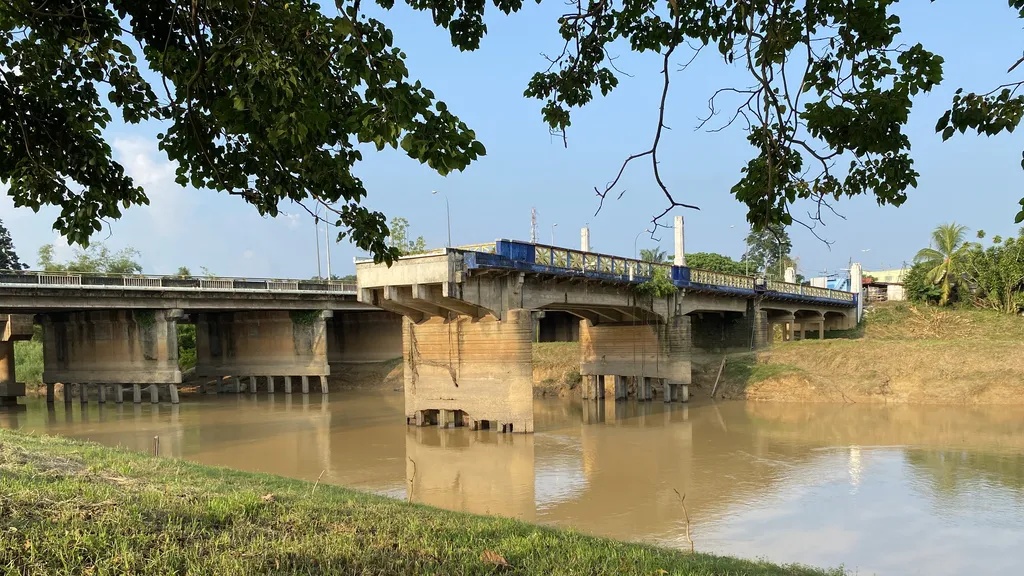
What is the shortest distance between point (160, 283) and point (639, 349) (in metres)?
24.3

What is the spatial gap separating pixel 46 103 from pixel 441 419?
840 inches

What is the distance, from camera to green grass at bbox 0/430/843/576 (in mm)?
4863

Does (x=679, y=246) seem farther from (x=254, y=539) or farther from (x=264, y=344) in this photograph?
(x=254, y=539)

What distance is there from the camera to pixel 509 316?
24000 mm

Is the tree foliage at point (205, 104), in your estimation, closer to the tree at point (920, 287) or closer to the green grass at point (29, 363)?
the green grass at point (29, 363)

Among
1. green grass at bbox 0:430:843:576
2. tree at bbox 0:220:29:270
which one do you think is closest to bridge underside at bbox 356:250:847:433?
green grass at bbox 0:430:843:576

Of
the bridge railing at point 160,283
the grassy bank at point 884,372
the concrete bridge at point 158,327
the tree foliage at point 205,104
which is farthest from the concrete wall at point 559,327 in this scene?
the tree foliage at point 205,104

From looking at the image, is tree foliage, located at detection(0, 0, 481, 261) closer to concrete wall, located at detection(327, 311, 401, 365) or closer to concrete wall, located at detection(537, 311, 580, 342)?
concrete wall, located at detection(327, 311, 401, 365)

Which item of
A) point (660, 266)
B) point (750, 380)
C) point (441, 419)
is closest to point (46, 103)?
point (441, 419)

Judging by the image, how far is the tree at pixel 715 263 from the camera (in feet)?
224

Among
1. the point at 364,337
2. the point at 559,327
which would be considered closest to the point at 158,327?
the point at 364,337

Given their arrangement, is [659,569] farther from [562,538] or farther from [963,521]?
[963,521]

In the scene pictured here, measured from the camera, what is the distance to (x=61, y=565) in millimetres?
4641

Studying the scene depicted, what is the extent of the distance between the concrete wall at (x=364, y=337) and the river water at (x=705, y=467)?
654 inches
